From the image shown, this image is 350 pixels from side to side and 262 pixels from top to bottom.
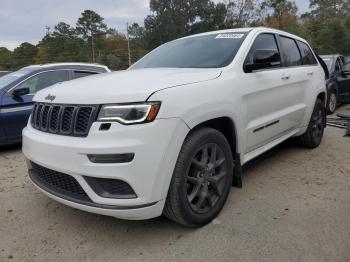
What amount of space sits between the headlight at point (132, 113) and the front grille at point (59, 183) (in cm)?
60

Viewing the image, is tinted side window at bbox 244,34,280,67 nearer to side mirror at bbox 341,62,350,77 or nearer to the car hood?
the car hood

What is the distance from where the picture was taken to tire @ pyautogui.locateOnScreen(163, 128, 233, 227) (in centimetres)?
286

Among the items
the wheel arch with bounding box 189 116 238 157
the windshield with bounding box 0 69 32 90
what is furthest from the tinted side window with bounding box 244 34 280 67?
the windshield with bounding box 0 69 32 90

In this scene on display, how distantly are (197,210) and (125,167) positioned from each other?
839mm

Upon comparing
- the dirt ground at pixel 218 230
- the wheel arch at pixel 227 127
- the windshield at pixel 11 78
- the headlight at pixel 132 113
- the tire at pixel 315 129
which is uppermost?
the windshield at pixel 11 78

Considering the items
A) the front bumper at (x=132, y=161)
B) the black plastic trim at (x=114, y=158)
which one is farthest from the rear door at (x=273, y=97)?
the black plastic trim at (x=114, y=158)

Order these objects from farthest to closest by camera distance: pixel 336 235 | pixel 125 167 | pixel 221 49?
pixel 221 49
pixel 336 235
pixel 125 167

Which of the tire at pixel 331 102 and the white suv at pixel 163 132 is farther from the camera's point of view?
the tire at pixel 331 102

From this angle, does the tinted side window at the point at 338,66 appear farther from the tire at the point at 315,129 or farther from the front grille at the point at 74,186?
the front grille at the point at 74,186

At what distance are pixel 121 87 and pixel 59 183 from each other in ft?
3.06

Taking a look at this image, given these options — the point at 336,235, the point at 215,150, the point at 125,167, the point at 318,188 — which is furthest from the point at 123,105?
the point at 318,188

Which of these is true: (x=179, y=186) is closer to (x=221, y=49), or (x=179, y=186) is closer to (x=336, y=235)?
(x=336, y=235)

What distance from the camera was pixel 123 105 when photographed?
8.66 feet

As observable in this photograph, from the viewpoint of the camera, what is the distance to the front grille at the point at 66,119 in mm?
2713
